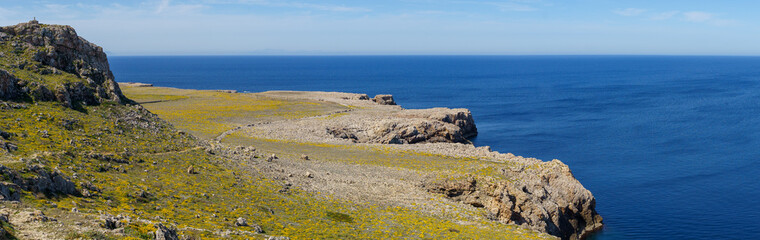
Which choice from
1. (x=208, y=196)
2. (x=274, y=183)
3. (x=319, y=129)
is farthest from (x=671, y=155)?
(x=208, y=196)

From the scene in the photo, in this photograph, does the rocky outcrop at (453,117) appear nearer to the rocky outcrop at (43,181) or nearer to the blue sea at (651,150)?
the blue sea at (651,150)

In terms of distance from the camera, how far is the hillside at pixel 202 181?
28797 mm

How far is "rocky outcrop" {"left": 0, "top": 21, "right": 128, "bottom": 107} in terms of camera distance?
47625 mm

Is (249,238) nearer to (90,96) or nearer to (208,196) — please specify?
(208,196)

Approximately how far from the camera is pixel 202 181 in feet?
140

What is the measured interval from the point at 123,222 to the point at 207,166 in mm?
21713

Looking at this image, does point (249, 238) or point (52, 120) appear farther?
point (52, 120)

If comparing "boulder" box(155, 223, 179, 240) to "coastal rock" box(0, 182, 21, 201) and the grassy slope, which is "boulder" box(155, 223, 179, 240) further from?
the grassy slope

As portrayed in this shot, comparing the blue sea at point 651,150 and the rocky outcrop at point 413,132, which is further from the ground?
the rocky outcrop at point 413,132

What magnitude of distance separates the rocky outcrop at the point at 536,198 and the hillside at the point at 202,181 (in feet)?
0.44

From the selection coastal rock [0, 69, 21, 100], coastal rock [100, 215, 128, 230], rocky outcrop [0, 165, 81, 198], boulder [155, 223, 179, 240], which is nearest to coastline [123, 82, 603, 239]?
rocky outcrop [0, 165, 81, 198]

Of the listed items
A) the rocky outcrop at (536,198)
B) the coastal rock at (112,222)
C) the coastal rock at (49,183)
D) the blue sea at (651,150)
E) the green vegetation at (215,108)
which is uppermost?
the coastal rock at (49,183)

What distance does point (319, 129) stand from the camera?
87.7 meters

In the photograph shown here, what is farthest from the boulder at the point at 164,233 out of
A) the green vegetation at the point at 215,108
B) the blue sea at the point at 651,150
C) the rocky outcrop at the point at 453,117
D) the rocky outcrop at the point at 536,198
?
the rocky outcrop at the point at 453,117
